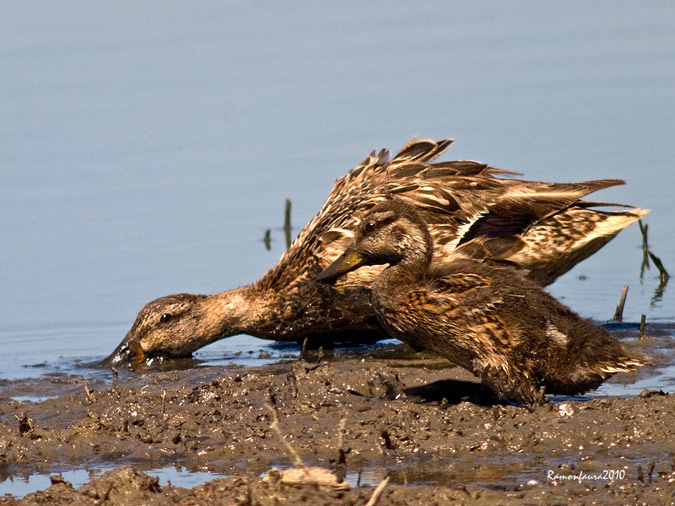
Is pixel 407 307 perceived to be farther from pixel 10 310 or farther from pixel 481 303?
pixel 10 310

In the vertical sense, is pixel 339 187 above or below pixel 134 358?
above

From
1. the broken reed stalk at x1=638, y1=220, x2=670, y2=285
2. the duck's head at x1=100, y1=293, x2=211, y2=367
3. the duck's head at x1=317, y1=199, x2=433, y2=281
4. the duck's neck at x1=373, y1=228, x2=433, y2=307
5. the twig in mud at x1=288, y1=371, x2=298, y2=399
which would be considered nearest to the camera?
the duck's neck at x1=373, y1=228, x2=433, y2=307

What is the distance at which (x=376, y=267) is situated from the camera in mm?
8391

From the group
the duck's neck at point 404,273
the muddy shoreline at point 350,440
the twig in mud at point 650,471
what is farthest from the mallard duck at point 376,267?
the twig in mud at point 650,471

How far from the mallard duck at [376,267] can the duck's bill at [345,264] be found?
933 millimetres

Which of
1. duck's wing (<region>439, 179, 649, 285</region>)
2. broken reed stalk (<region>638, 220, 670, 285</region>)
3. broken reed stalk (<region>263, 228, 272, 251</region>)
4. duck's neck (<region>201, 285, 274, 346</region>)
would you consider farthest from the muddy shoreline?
broken reed stalk (<region>263, 228, 272, 251</region>)

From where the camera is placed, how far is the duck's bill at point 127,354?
8816 millimetres

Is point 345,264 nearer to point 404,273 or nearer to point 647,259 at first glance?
point 404,273

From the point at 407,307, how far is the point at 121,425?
156cm

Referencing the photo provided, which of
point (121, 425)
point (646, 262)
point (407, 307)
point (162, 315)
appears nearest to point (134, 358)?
point (162, 315)

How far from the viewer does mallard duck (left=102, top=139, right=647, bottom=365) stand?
8523mm

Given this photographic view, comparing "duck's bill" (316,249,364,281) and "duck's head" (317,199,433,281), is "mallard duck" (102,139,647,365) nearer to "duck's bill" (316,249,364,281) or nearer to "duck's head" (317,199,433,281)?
"duck's bill" (316,249,364,281)

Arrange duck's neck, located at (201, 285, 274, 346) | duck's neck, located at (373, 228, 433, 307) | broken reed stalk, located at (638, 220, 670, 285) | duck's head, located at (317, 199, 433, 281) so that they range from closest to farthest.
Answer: duck's neck, located at (373, 228, 433, 307) < duck's head, located at (317, 199, 433, 281) < duck's neck, located at (201, 285, 274, 346) < broken reed stalk, located at (638, 220, 670, 285)

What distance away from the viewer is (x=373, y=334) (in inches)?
363
